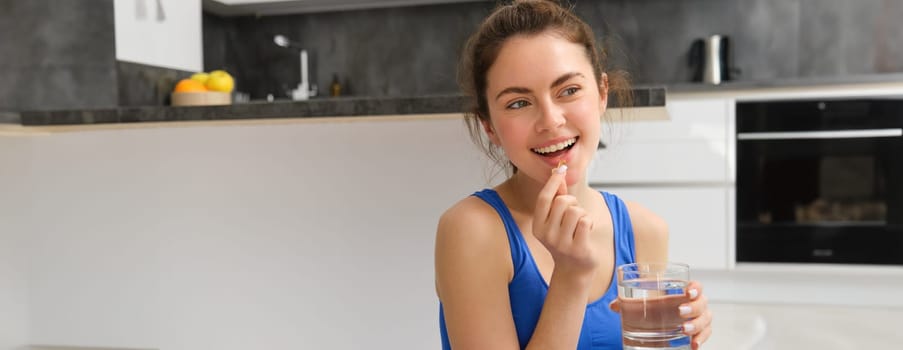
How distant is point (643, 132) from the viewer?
3.72 meters

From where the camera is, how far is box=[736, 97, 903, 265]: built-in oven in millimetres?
3553

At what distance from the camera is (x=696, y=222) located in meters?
3.71

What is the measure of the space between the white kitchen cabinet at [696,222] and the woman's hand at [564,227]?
9.50 ft

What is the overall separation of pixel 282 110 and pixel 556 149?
888 millimetres

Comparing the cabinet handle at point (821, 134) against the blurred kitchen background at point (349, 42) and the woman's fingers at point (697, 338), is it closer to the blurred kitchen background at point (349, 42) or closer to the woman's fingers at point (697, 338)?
the blurred kitchen background at point (349, 42)

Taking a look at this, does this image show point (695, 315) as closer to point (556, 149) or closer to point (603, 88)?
point (556, 149)

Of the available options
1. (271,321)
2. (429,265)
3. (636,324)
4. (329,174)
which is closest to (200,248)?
(271,321)

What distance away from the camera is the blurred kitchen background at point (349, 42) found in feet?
10.2

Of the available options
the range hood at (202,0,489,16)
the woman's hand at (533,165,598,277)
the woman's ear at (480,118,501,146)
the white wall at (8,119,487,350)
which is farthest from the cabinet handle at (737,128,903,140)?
the woman's hand at (533,165,598,277)

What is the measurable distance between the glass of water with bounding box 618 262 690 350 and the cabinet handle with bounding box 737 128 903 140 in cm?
297

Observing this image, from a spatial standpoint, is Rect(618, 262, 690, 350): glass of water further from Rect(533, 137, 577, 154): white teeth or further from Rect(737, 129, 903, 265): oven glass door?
Rect(737, 129, 903, 265): oven glass door

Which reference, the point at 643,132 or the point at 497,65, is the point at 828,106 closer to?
the point at 643,132

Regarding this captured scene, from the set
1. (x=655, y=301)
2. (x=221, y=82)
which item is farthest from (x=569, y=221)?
(x=221, y=82)

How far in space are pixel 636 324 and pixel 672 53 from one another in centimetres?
373
